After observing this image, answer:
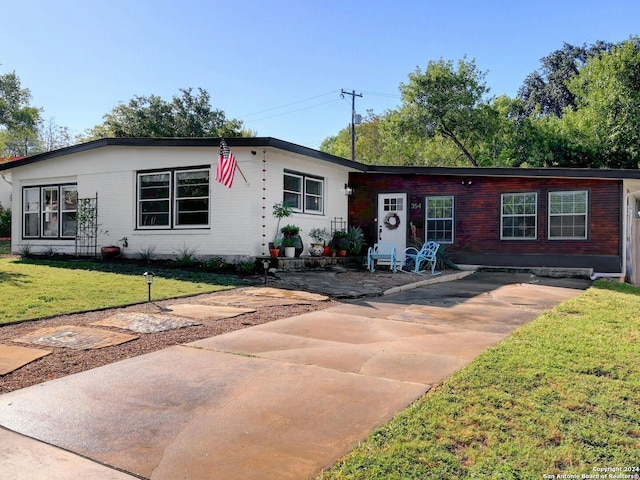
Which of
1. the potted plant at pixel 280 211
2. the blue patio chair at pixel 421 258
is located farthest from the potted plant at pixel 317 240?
the blue patio chair at pixel 421 258

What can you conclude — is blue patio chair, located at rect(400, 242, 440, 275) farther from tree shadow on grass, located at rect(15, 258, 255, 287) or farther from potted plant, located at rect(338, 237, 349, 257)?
tree shadow on grass, located at rect(15, 258, 255, 287)

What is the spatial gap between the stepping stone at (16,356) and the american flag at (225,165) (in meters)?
7.02

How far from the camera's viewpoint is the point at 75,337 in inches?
199

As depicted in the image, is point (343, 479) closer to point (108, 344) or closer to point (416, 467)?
point (416, 467)

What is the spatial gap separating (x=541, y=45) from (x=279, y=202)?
88.9 feet

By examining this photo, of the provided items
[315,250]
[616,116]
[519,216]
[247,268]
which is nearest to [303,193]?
[315,250]

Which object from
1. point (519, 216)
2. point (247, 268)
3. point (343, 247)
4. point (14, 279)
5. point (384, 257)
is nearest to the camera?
point (14, 279)

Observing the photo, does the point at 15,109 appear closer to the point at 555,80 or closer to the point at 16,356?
the point at 555,80

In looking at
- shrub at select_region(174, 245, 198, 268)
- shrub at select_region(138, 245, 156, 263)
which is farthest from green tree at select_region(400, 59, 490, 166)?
shrub at select_region(138, 245, 156, 263)

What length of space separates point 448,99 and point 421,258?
16023 millimetres

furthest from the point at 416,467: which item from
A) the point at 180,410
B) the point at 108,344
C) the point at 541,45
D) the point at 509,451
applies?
the point at 541,45

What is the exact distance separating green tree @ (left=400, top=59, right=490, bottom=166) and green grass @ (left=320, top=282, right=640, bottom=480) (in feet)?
74.8

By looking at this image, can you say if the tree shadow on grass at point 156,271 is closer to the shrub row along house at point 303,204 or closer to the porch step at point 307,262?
the shrub row along house at point 303,204

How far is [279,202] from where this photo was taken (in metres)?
12.3
